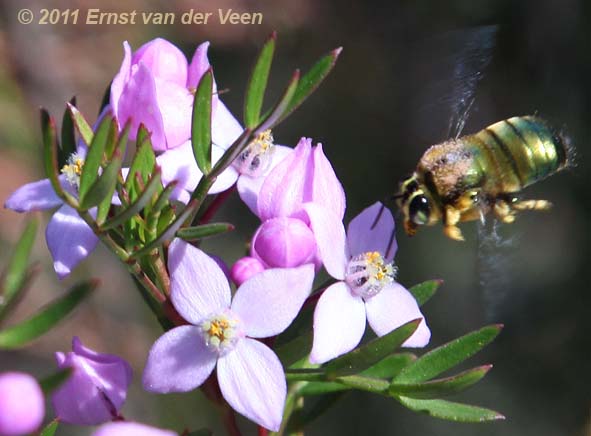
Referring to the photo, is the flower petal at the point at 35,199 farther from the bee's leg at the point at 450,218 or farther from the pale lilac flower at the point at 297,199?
the bee's leg at the point at 450,218

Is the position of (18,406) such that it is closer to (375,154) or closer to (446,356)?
(446,356)

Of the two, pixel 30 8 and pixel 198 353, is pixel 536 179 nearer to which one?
pixel 198 353

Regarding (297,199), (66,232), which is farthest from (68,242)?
(297,199)

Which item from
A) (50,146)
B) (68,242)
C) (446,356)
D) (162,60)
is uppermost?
(162,60)

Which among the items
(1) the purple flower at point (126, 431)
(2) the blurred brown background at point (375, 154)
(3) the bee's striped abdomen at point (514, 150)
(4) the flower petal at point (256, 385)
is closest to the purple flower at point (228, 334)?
(4) the flower petal at point (256, 385)

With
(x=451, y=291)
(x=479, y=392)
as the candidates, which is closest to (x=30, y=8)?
(x=451, y=291)
